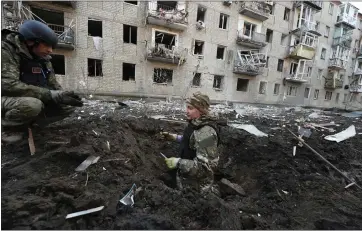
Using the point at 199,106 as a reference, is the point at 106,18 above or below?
above

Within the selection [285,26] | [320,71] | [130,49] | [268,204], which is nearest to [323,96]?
[320,71]

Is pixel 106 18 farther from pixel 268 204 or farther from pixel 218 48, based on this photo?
pixel 268 204

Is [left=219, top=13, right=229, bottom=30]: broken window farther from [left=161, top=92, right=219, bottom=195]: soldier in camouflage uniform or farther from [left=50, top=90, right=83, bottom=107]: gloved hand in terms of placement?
[left=50, top=90, right=83, bottom=107]: gloved hand

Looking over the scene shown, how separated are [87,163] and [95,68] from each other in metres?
12.3

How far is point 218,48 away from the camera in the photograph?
17.1 m

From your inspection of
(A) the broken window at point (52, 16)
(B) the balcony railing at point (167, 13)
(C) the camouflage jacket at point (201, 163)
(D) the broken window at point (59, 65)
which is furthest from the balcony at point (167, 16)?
(C) the camouflage jacket at point (201, 163)

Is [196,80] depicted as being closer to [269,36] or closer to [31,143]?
[269,36]

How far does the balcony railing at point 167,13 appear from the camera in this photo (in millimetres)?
13469

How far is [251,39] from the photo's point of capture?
17.6 meters

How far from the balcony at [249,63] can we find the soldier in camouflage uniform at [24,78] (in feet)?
54.8

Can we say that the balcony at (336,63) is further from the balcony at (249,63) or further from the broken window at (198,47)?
the broken window at (198,47)

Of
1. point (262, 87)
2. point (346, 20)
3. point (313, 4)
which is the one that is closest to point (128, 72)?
point (262, 87)

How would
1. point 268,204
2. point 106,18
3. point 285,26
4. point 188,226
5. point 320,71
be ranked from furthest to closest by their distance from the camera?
point 320,71 < point 285,26 < point 106,18 < point 268,204 < point 188,226

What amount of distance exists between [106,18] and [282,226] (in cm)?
1451
